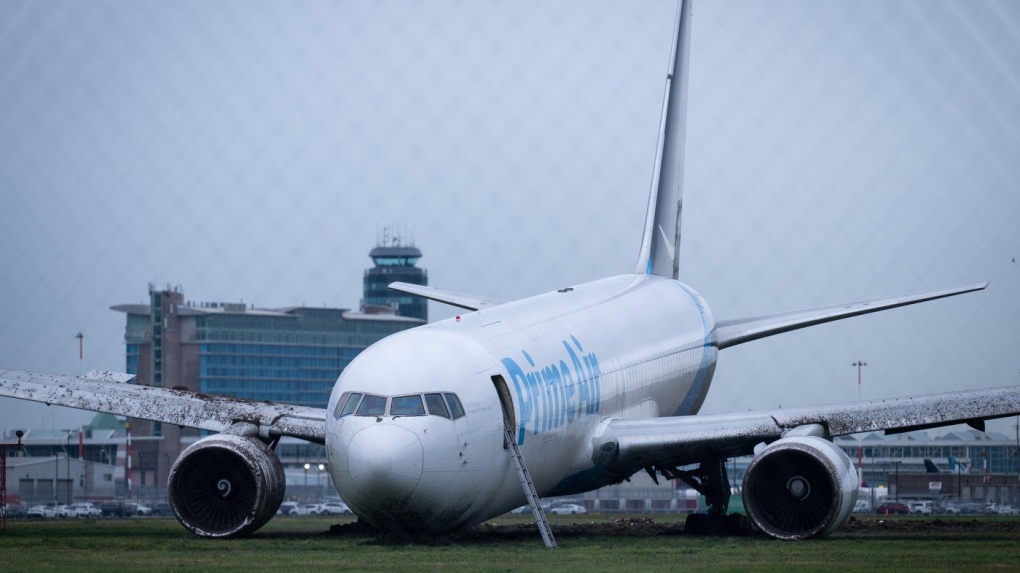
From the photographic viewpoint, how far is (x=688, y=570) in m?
21.0

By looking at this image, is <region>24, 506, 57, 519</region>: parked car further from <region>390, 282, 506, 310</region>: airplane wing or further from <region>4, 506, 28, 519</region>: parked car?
<region>390, 282, 506, 310</region>: airplane wing

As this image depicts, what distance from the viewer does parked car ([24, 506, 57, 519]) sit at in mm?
71875

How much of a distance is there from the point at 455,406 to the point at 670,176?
2353cm

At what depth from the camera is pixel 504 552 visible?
2475cm

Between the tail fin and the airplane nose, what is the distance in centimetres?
2161

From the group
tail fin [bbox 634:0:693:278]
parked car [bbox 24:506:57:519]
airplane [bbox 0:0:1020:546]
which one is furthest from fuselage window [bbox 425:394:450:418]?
parked car [bbox 24:506:57:519]

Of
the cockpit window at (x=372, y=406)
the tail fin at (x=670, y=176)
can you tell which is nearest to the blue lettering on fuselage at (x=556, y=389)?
the cockpit window at (x=372, y=406)

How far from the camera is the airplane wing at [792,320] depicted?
3722 centimetres

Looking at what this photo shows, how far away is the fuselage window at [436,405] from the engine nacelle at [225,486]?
526cm

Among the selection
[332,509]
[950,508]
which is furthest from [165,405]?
[950,508]

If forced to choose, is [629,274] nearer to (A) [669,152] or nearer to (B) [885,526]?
(A) [669,152]

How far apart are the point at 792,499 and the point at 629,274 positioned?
16.1 m

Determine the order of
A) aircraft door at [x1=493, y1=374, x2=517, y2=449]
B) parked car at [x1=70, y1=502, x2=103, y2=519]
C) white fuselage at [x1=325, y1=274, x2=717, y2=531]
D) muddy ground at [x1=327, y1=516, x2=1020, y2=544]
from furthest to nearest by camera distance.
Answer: parked car at [x1=70, y1=502, x2=103, y2=519] → muddy ground at [x1=327, y1=516, x2=1020, y2=544] → aircraft door at [x1=493, y1=374, x2=517, y2=449] → white fuselage at [x1=325, y1=274, x2=717, y2=531]

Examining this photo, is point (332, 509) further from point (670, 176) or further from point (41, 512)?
point (670, 176)
